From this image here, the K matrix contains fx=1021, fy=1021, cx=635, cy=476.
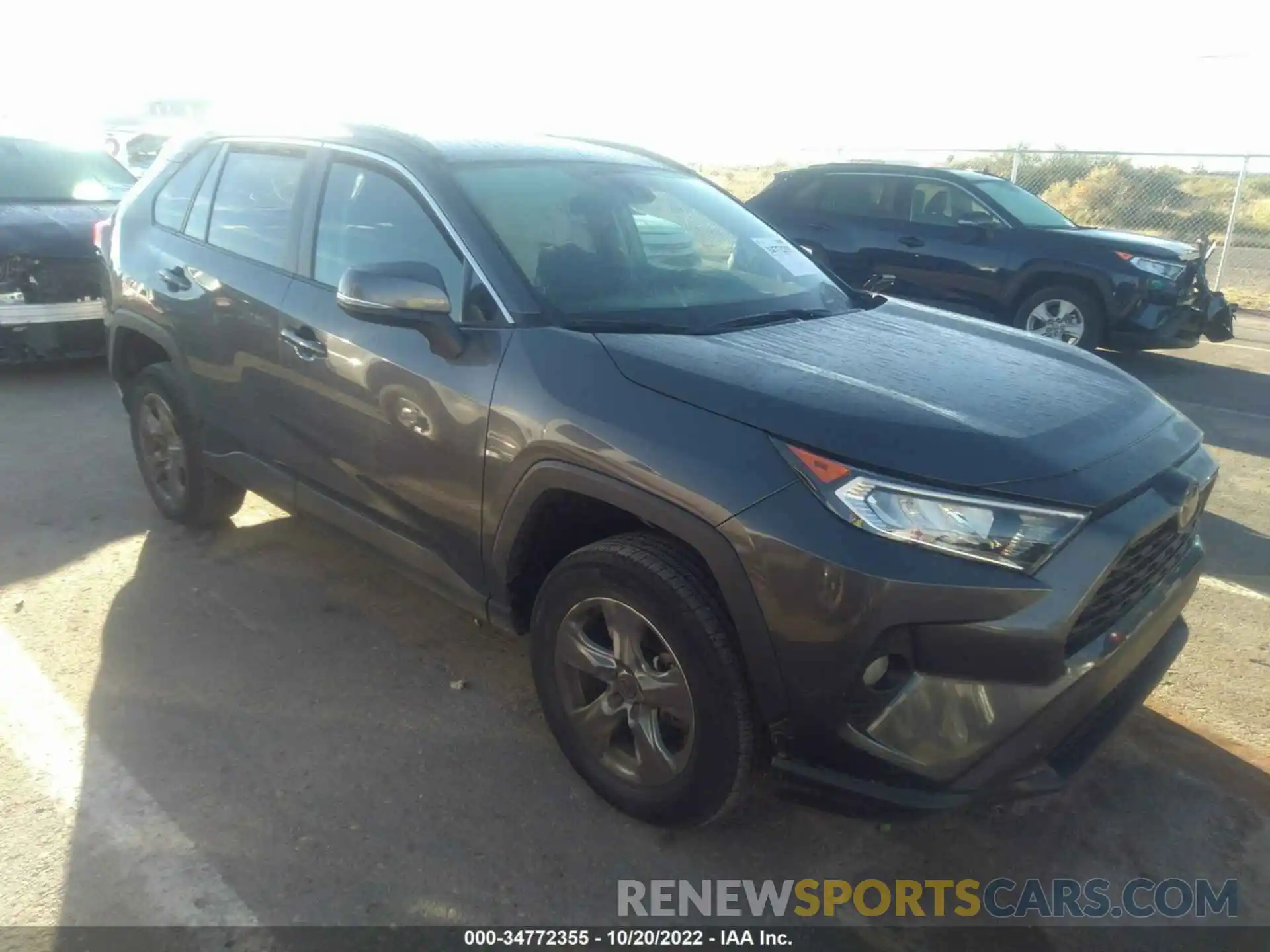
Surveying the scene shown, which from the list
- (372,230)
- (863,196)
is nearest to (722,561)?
(372,230)

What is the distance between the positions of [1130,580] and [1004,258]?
707 cm

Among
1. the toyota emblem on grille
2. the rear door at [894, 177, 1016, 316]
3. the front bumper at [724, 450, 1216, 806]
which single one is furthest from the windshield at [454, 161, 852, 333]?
the rear door at [894, 177, 1016, 316]

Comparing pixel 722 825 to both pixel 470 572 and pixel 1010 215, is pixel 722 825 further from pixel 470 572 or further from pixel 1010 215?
pixel 1010 215

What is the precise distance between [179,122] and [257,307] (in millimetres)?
31096

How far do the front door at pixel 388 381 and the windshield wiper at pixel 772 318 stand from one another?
651mm

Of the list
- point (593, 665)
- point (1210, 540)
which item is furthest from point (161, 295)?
point (1210, 540)

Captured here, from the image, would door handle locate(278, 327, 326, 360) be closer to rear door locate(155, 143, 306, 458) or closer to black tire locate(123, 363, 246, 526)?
rear door locate(155, 143, 306, 458)

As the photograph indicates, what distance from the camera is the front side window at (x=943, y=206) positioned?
9.14 meters

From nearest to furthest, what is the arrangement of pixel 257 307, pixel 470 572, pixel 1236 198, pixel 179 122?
1. pixel 470 572
2. pixel 257 307
3. pixel 1236 198
4. pixel 179 122

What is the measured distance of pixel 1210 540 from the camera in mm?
4945

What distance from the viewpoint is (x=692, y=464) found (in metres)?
2.42

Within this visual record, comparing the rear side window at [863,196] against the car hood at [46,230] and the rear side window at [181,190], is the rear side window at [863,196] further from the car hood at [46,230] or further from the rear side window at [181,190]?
the rear side window at [181,190]

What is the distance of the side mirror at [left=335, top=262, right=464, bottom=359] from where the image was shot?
286cm

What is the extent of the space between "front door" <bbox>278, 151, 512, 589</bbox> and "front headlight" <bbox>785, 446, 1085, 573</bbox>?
1112mm
